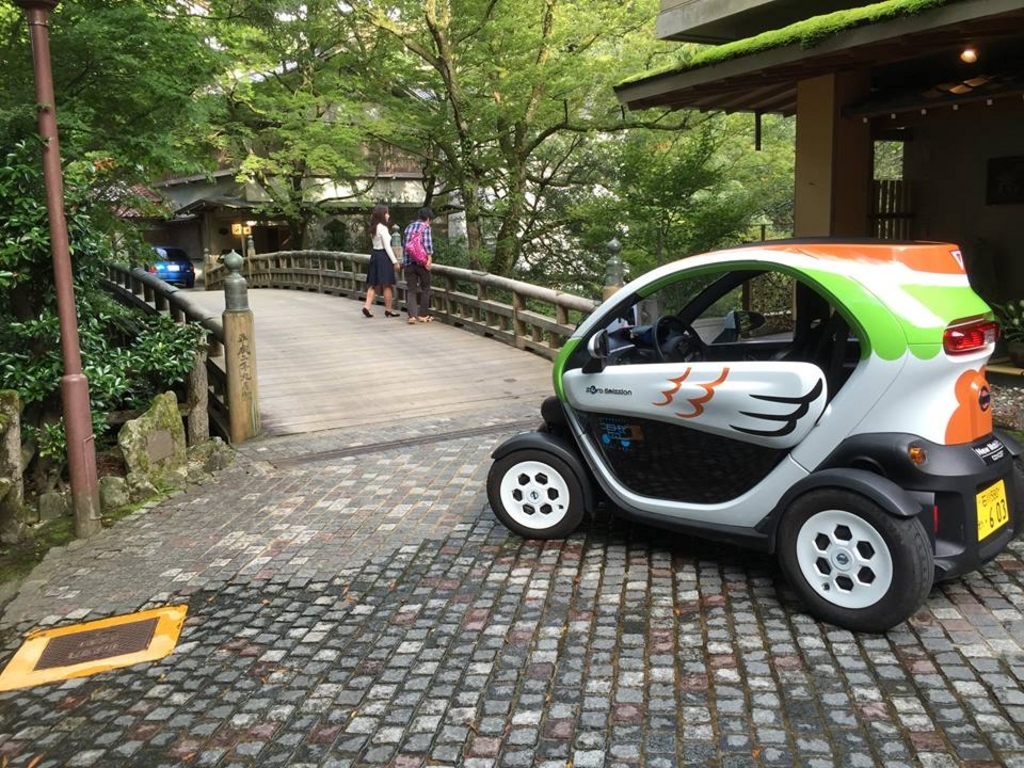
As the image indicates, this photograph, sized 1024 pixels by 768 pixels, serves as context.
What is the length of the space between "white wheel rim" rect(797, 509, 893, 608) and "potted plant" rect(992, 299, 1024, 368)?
556 centimetres

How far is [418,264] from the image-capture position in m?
13.6

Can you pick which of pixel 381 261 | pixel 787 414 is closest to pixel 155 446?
pixel 787 414

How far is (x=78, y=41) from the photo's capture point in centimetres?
720

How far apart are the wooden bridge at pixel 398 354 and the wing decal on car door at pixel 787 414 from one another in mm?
4558

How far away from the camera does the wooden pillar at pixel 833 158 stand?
8812 millimetres

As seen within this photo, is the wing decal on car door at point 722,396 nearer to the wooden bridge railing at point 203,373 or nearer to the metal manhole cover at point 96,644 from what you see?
the metal manhole cover at point 96,644

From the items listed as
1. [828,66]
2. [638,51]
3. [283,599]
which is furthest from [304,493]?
[638,51]

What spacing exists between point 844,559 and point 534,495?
1852 mm

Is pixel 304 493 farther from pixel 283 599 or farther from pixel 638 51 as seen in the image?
→ pixel 638 51

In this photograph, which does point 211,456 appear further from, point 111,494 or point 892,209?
point 892,209

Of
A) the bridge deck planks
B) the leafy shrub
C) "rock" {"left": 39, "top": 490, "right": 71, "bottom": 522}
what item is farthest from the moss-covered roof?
"rock" {"left": 39, "top": 490, "right": 71, "bottom": 522}

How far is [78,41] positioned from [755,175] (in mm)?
15561

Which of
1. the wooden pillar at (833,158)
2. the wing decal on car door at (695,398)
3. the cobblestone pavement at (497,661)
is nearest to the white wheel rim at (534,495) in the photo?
the cobblestone pavement at (497,661)

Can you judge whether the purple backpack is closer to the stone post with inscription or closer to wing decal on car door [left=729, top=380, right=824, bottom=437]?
the stone post with inscription
